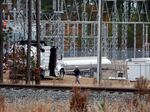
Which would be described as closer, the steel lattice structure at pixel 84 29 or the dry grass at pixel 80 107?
the dry grass at pixel 80 107

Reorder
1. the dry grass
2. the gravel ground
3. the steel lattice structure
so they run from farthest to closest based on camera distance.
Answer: the steel lattice structure, the gravel ground, the dry grass

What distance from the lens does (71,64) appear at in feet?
142

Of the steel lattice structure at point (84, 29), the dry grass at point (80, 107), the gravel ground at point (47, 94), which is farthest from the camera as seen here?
the steel lattice structure at point (84, 29)

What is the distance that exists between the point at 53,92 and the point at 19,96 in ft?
3.68

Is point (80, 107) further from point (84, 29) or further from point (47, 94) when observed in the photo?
point (84, 29)

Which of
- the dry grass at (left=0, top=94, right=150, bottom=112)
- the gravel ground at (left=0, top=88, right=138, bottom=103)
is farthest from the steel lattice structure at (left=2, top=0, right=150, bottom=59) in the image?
the dry grass at (left=0, top=94, right=150, bottom=112)

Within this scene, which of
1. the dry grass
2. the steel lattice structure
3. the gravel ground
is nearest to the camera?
the dry grass

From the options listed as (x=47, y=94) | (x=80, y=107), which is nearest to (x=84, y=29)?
(x=47, y=94)

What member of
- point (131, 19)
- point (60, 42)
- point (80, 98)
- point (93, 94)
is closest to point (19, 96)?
point (93, 94)

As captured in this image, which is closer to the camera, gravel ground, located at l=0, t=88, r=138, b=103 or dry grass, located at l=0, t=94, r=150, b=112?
dry grass, located at l=0, t=94, r=150, b=112

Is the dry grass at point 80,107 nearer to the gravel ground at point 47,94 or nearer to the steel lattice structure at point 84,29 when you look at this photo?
the gravel ground at point 47,94

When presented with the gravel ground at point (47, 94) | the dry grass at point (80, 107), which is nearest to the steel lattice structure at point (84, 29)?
the gravel ground at point (47, 94)

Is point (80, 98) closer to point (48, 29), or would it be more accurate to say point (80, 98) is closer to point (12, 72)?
Result: point (12, 72)

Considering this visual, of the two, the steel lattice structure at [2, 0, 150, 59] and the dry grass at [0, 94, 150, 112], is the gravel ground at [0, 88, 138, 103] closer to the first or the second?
the dry grass at [0, 94, 150, 112]
